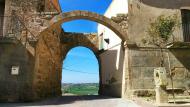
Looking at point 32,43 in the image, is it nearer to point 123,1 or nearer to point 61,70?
point 123,1

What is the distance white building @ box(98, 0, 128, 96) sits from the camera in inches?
450

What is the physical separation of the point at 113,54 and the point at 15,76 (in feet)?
18.9

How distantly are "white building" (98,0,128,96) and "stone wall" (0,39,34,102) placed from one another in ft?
13.8

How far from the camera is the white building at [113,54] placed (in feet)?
37.5

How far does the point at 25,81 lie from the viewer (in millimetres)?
9594

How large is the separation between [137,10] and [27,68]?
5.53 m

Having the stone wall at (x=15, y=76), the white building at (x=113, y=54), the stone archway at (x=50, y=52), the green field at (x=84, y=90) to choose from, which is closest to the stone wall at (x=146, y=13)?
the white building at (x=113, y=54)

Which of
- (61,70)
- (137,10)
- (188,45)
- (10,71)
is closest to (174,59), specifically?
(188,45)

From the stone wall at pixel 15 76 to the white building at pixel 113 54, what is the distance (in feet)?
13.8

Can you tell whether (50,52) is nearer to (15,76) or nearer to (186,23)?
(15,76)

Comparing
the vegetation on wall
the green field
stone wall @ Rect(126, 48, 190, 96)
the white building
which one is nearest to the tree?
the vegetation on wall

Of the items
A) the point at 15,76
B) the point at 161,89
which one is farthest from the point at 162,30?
the point at 15,76

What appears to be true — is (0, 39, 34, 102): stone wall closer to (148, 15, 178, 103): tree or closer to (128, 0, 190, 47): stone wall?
(128, 0, 190, 47): stone wall

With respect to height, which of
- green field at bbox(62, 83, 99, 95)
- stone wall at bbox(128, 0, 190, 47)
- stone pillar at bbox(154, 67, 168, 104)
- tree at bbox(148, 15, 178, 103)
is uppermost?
stone wall at bbox(128, 0, 190, 47)
